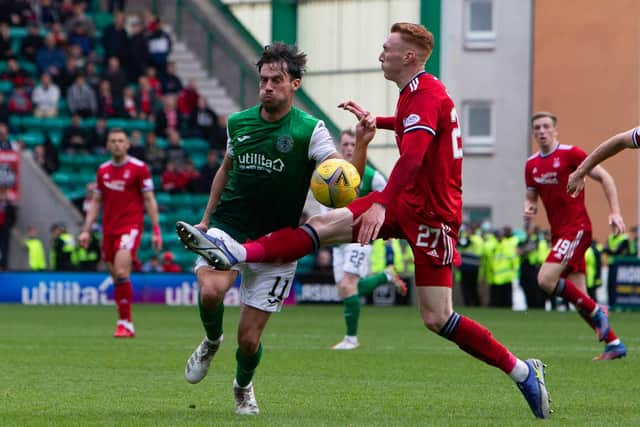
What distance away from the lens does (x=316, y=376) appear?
40.6 ft

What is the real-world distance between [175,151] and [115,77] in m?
2.20

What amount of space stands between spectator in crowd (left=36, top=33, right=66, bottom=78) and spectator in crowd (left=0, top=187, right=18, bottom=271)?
381 cm

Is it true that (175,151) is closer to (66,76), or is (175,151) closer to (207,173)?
(207,173)

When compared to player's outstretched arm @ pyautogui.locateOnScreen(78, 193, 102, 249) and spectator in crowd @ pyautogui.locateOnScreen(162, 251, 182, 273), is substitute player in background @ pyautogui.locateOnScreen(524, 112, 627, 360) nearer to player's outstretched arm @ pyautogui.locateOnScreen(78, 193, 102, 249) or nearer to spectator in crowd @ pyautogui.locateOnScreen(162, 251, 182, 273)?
player's outstretched arm @ pyautogui.locateOnScreen(78, 193, 102, 249)

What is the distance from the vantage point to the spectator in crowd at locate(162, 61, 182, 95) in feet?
114

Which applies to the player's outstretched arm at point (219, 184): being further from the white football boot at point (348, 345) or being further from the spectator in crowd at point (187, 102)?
the spectator in crowd at point (187, 102)

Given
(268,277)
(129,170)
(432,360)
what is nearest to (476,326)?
(268,277)

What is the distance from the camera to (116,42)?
34.1 metres

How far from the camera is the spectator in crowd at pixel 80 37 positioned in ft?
111

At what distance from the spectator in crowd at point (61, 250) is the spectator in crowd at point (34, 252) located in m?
0.21

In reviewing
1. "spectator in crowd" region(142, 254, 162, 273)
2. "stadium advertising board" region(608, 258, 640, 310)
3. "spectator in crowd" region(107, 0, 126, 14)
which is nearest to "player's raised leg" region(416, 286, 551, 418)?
"stadium advertising board" region(608, 258, 640, 310)

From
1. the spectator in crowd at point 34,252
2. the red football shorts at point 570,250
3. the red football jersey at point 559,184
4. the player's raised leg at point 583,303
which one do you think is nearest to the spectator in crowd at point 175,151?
the spectator in crowd at point 34,252

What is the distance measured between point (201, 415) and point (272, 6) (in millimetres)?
35302

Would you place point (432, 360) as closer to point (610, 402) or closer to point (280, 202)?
point (610, 402)
